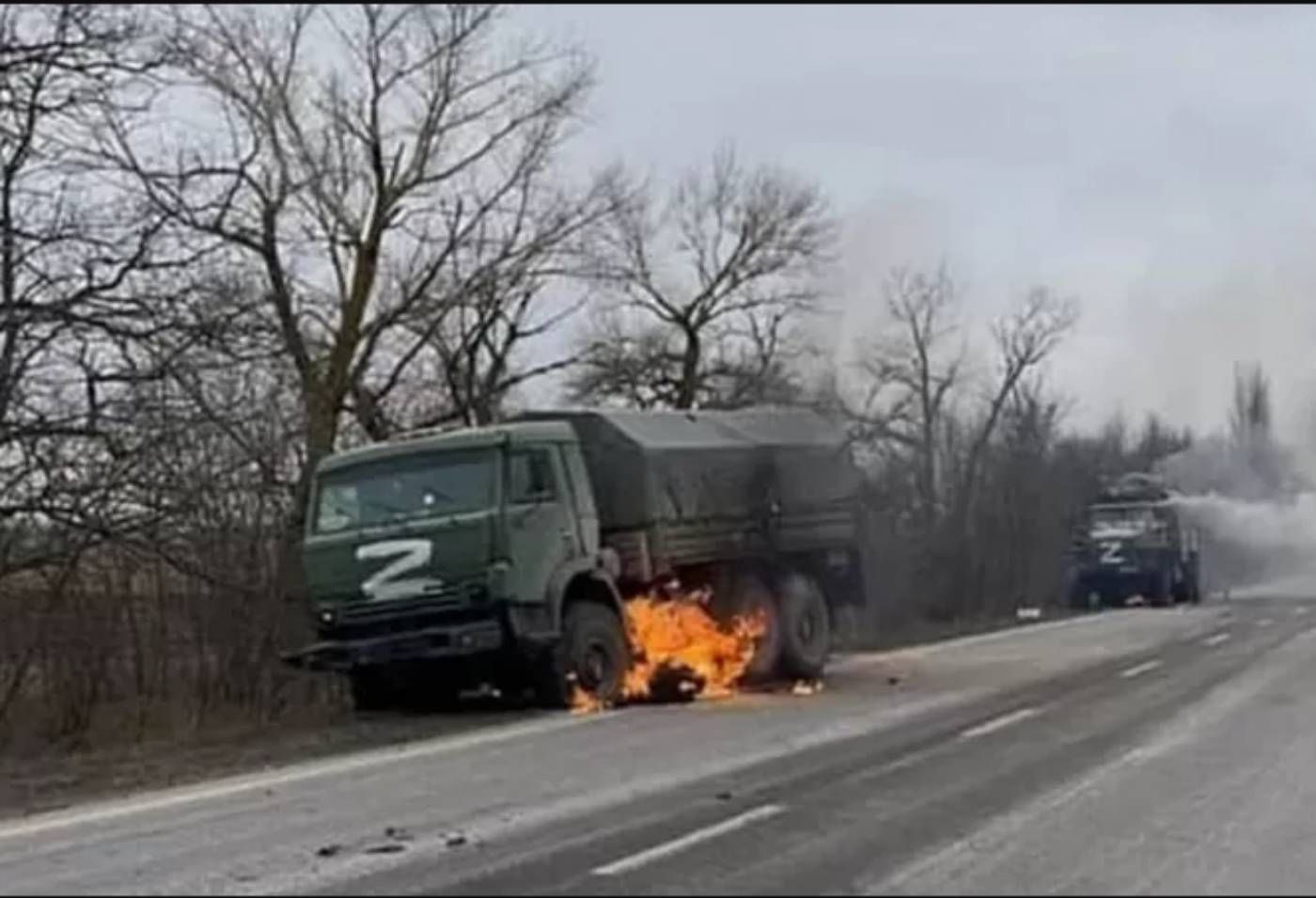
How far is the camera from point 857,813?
11398 mm

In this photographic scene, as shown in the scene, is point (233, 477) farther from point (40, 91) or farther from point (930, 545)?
point (930, 545)

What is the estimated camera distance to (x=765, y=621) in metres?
22.9

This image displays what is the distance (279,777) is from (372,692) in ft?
21.5

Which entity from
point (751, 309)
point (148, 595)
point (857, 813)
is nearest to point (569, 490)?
point (148, 595)

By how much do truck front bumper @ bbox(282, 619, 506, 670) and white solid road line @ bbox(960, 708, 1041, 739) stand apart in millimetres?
4719

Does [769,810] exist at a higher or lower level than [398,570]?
lower

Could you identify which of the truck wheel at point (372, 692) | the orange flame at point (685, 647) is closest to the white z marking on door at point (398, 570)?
the truck wheel at point (372, 692)

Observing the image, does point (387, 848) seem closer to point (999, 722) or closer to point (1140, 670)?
point (999, 722)

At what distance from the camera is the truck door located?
64.1 ft

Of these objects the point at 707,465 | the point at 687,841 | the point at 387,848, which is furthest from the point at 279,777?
the point at 707,465

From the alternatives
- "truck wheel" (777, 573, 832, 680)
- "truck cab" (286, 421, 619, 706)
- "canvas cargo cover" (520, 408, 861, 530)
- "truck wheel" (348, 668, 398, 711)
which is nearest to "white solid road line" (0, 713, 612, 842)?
"truck cab" (286, 421, 619, 706)

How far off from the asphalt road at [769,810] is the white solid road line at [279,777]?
54mm

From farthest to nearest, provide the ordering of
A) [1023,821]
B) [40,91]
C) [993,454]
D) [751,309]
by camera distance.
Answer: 1. [993,454]
2. [751,309]
3. [40,91]
4. [1023,821]

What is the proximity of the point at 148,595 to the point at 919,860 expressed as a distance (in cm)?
1527
